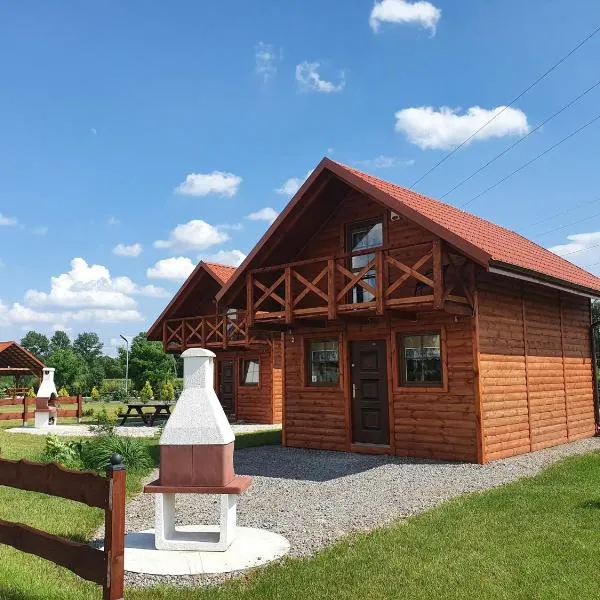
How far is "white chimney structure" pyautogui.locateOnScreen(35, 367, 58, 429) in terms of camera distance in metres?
20.5

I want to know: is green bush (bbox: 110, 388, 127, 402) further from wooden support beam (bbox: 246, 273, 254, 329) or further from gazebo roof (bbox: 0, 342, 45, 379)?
wooden support beam (bbox: 246, 273, 254, 329)

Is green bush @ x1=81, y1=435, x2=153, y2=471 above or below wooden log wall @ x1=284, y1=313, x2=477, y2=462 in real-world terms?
below

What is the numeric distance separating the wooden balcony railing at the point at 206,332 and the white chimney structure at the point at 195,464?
1398 cm

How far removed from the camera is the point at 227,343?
2100cm

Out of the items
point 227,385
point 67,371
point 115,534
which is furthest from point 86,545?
point 67,371

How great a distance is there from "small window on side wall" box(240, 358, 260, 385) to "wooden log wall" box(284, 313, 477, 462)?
25.5 feet

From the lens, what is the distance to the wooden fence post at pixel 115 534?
3.97 m

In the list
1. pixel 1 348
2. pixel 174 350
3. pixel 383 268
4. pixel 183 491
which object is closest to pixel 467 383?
pixel 383 268

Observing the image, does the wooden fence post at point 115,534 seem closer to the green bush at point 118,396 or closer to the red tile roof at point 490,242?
the red tile roof at point 490,242

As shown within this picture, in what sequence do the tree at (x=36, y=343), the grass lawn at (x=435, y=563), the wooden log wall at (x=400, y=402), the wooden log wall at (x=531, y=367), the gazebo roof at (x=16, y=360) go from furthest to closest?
the tree at (x=36, y=343) < the gazebo roof at (x=16, y=360) < the wooden log wall at (x=531, y=367) < the wooden log wall at (x=400, y=402) < the grass lawn at (x=435, y=563)

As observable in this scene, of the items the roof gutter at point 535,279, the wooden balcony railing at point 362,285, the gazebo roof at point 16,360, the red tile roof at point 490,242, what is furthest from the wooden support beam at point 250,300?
the gazebo roof at point 16,360

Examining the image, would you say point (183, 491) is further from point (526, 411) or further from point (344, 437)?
point (526, 411)

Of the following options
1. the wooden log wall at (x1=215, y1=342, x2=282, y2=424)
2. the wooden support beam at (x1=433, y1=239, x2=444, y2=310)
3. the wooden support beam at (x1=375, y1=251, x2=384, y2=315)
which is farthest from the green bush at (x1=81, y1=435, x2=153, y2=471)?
the wooden log wall at (x1=215, y1=342, x2=282, y2=424)

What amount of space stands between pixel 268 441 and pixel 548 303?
284 inches
